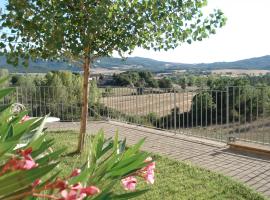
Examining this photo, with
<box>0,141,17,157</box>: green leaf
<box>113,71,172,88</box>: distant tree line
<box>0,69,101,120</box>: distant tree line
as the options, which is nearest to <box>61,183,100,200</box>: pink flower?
<box>0,141,17,157</box>: green leaf

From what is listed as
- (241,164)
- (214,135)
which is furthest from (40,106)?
(241,164)

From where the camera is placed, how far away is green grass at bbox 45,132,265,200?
516 cm

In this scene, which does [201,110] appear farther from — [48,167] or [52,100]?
[48,167]

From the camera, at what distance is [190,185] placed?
18.5 ft

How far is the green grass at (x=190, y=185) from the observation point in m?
5.16

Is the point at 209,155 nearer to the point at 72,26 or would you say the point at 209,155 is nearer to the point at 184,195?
the point at 184,195

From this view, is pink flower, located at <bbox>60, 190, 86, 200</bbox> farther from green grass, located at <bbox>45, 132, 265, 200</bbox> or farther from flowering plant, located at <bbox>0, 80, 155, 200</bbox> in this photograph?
green grass, located at <bbox>45, 132, 265, 200</bbox>

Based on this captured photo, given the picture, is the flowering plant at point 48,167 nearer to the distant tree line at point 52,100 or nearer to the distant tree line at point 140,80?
the distant tree line at point 52,100

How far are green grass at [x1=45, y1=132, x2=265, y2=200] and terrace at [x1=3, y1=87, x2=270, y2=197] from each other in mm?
278

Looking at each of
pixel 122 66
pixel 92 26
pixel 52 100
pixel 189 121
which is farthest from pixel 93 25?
pixel 122 66

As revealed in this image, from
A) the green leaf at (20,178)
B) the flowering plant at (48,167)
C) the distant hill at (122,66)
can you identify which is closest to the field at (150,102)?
the distant hill at (122,66)

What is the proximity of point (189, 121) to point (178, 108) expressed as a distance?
0.56m

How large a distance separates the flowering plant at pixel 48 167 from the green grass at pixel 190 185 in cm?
263

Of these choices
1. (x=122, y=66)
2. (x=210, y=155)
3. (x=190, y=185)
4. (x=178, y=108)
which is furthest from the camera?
(x=122, y=66)
